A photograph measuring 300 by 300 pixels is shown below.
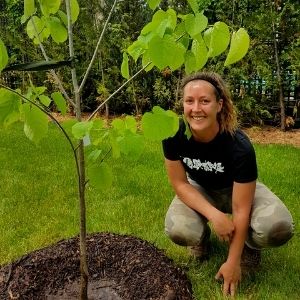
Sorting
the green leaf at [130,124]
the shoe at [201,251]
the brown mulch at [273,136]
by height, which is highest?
the green leaf at [130,124]

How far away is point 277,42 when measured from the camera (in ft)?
23.0

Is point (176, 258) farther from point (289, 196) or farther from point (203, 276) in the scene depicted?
point (289, 196)

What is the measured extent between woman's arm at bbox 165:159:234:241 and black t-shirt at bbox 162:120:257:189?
62 millimetres

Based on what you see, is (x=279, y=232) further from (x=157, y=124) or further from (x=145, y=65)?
(x=157, y=124)

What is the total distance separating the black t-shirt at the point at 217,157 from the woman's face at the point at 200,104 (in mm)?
154

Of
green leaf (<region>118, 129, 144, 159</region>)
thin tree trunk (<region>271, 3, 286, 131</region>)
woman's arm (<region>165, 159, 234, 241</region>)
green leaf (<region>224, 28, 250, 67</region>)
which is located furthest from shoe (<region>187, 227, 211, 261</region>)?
thin tree trunk (<region>271, 3, 286, 131</region>)

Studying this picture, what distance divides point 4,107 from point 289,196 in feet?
10.4

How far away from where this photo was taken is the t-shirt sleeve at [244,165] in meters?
2.60

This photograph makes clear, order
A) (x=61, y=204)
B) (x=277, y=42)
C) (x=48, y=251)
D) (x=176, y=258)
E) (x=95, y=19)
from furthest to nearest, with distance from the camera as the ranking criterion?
(x=95, y=19) → (x=277, y=42) → (x=61, y=204) → (x=176, y=258) → (x=48, y=251)

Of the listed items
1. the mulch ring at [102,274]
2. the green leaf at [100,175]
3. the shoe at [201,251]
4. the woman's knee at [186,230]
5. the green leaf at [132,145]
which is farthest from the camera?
the shoe at [201,251]

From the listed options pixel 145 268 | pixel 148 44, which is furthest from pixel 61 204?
pixel 148 44

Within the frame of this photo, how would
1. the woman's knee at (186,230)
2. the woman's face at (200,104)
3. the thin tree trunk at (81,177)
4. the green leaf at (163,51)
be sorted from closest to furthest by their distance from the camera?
the green leaf at (163,51) → the thin tree trunk at (81,177) → the woman's face at (200,104) → the woman's knee at (186,230)

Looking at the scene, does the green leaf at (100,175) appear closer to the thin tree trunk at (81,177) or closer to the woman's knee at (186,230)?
the thin tree trunk at (81,177)

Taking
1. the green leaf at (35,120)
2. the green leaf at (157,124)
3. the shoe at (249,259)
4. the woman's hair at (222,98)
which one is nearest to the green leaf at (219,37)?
the green leaf at (157,124)
